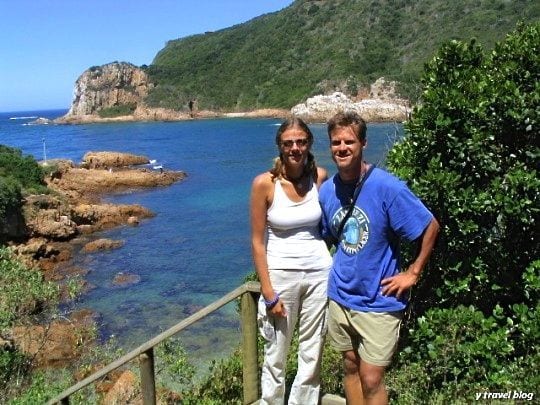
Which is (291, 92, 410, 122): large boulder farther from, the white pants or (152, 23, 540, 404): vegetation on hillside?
the white pants

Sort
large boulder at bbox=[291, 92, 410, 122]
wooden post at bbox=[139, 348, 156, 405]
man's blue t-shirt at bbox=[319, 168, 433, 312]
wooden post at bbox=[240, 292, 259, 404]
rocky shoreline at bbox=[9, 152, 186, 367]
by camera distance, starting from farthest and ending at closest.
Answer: large boulder at bbox=[291, 92, 410, 122], rocky shoreline at bbox=[9, 152, 186, 367], wooden post at bbox=[139, 348, 156, 405], wooden post at bbox=[240, 292, 259, 404], man's blue t-shirt at bbox=[319, 168, 433, 312]

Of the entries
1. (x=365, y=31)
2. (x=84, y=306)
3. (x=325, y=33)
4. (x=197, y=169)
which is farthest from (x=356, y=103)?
(x=84, y=306)

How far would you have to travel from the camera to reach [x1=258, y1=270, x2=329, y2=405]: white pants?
3.28 metres

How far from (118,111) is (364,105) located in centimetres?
7211

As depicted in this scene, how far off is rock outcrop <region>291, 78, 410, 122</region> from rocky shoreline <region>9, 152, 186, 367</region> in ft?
163

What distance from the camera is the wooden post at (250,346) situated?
3693 millimetres

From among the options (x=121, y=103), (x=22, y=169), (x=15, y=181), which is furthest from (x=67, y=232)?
Answer: (x=121, y=103)

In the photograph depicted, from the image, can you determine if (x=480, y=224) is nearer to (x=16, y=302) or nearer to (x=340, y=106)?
(x=16, y=302)

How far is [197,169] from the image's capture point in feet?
166

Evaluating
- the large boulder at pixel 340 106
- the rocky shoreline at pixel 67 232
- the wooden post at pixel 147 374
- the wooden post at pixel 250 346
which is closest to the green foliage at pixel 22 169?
the rocky shoreline at pixel 67 232

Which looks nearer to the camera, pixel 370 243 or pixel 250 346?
pixel 370 243

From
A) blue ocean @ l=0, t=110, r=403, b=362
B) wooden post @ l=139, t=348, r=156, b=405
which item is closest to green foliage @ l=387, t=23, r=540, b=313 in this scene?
wooden post @ l=139, t=348, r=156, b=405

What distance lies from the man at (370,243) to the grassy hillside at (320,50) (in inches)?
3540

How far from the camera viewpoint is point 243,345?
3.83m
